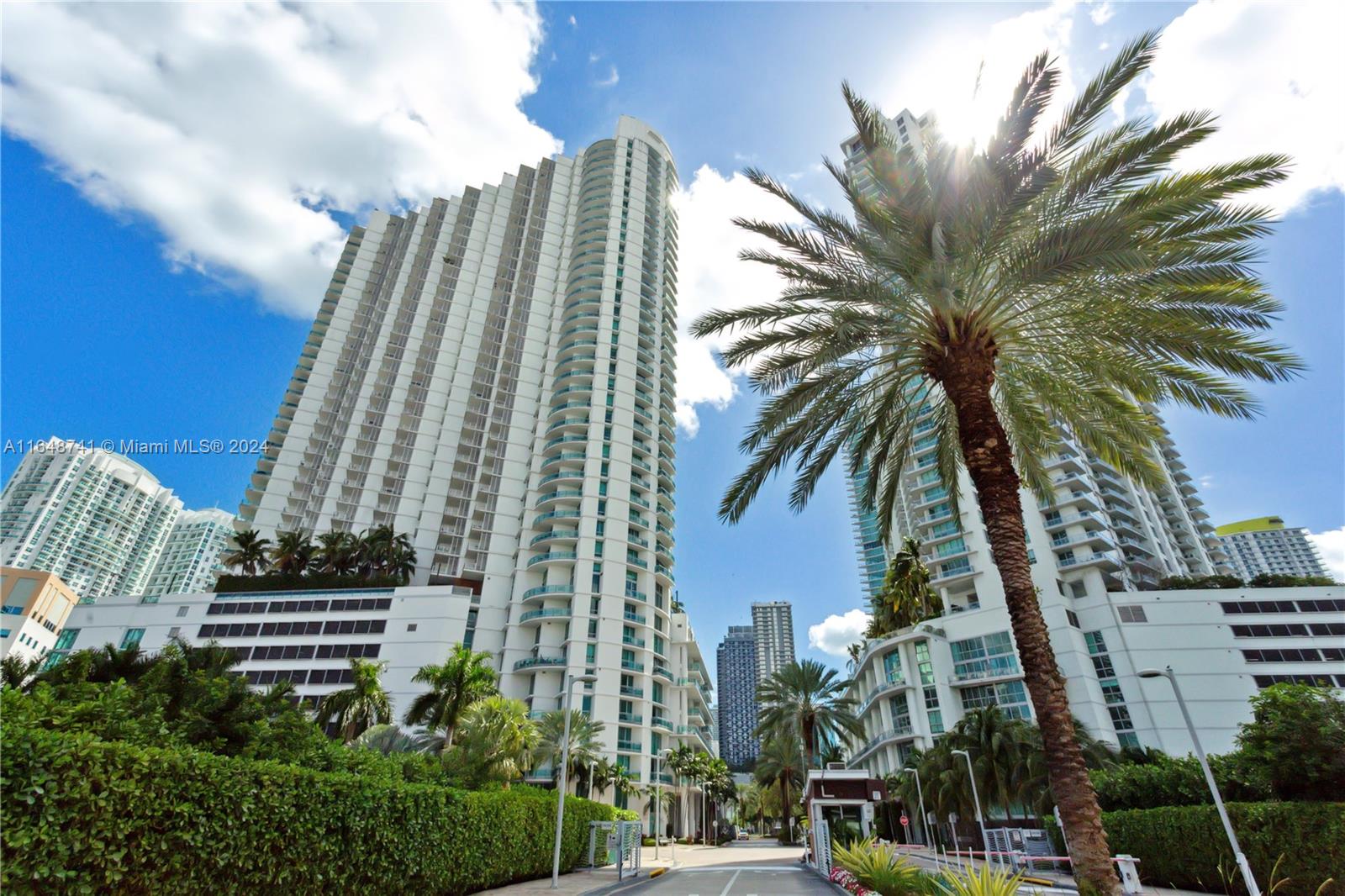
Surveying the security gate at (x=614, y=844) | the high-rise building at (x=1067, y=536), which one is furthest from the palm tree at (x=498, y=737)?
the high-rise building at (x=1067, y=536)

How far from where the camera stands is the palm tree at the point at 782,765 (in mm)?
58125

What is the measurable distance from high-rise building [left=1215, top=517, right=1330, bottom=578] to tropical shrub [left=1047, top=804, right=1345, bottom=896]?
153 meters

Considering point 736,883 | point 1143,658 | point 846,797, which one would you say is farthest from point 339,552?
point 1143,658

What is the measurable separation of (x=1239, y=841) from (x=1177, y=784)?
20.0 feet

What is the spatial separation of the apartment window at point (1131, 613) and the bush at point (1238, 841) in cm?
4447

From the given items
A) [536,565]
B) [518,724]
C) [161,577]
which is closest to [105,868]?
[518,724]

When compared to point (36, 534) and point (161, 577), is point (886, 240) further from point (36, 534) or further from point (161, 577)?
point (161, 577)

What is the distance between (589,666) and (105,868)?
169 feet

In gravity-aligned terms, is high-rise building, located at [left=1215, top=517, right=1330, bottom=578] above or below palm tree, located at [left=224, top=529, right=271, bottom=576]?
above

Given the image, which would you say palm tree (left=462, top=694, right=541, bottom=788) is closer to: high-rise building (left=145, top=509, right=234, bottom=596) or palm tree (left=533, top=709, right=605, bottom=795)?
palm tree (left=533, top=709, right=605, bottom=795)

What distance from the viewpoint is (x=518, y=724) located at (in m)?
25.8

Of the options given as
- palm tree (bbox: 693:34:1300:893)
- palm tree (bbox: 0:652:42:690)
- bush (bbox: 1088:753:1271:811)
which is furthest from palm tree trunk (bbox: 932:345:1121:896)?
palm tree (bbox: 0:652:42:690)

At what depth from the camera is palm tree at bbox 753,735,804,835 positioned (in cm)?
5812

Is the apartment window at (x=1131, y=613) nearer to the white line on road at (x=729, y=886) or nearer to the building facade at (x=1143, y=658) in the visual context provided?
the building facade at (x=1143, y=658)
